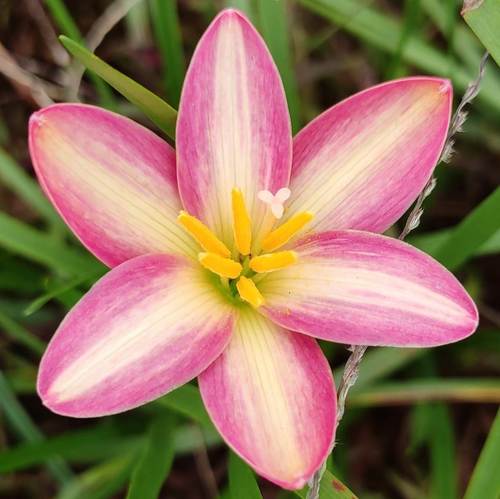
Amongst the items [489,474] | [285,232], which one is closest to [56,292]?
[285,232]

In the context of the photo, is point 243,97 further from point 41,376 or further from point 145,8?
point 145,8

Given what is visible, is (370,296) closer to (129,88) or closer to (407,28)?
(129,88)

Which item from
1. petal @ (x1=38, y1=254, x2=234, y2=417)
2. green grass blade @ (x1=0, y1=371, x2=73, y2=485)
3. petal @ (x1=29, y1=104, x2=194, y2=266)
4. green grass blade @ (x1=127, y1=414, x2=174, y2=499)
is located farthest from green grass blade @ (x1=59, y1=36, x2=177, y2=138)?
green grass blade @ (x1=0, y1=371, x2=73, y2=485)

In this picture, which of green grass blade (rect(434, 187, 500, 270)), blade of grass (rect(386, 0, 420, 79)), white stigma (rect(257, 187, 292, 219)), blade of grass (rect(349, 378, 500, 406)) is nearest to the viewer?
white stigma (rect(257, 187, 292, 219))

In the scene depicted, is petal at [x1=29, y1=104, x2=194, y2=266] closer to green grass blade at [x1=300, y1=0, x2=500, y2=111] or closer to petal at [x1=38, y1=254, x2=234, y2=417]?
petal at [x1=38, y1=254, x2=234, y2=417]

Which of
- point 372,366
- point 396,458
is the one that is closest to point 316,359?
point 372,366

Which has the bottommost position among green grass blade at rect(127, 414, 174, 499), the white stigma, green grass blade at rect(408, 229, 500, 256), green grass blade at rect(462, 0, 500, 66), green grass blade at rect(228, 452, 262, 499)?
green grass blade at rect(127, 414, 174, 499)

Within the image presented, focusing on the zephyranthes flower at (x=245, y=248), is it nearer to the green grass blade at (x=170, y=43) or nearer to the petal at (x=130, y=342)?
the petal at (x=130, y=342)
